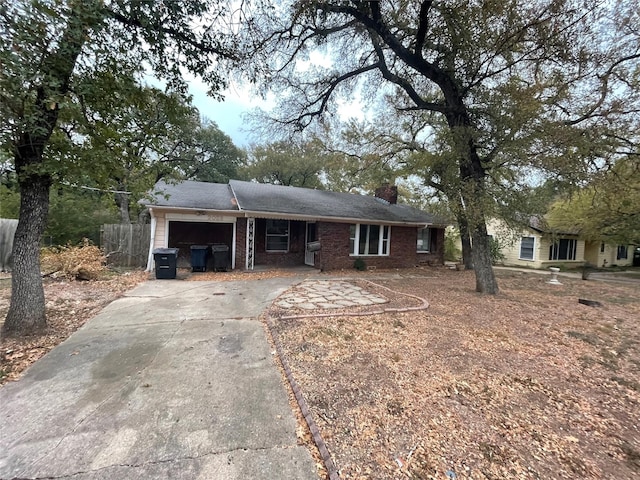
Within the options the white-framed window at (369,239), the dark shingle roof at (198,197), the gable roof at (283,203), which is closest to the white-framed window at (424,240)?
the gable roof at (283,203)

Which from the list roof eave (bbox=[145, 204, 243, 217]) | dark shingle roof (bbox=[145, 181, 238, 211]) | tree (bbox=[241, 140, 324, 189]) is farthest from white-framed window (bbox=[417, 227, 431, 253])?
tree (bbox=[241, 140, 324, 189])

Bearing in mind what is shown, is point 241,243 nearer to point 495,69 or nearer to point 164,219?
point 164,219

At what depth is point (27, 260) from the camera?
4.06 metres

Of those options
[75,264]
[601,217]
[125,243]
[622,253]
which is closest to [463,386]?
[75,264]

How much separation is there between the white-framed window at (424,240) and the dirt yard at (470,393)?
30.0ft

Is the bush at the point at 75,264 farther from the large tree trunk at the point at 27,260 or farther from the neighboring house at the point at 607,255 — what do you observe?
the neighboring house at the point at 607,255

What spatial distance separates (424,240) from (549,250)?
8668mm

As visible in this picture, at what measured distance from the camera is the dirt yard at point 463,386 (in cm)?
210

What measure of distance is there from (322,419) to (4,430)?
2.56 metres

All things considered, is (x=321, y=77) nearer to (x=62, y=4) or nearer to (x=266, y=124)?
(x=266, y=124)

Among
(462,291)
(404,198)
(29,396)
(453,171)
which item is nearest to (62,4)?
(29,396)

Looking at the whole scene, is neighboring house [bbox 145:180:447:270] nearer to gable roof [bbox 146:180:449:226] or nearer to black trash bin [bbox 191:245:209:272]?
gable roof [bbox 146:180:449:226]

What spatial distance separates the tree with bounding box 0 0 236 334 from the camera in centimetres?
297

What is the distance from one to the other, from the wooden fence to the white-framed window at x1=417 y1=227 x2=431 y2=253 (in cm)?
1256
